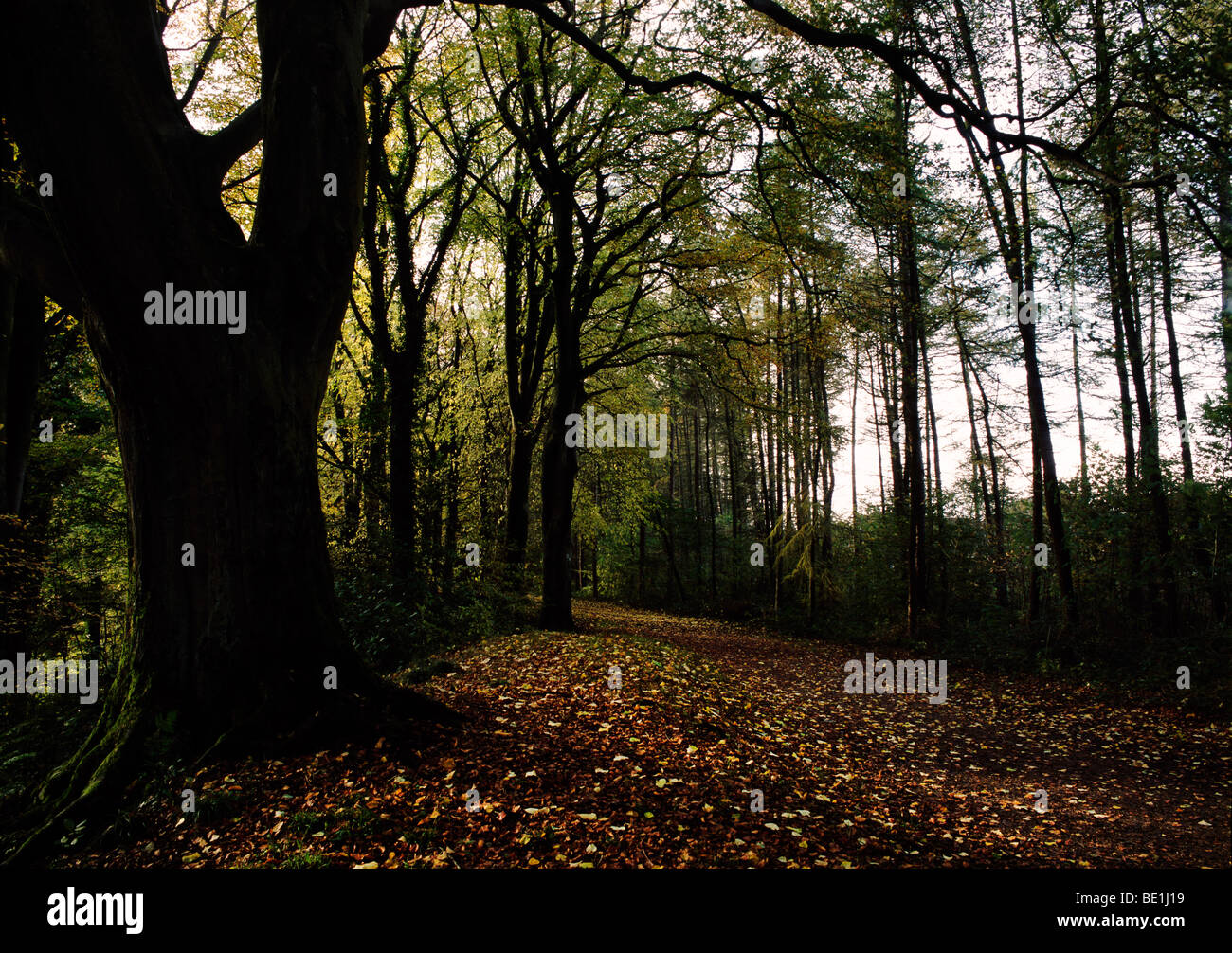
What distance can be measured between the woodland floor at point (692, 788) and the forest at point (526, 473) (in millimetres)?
39

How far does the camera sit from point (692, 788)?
4.08 meters

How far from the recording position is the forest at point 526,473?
366cm

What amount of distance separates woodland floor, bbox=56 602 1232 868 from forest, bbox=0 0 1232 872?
0.04 meters

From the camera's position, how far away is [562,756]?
445cm

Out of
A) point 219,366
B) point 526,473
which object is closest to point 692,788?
point 219,366

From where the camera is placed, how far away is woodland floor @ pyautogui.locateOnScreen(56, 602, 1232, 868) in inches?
130

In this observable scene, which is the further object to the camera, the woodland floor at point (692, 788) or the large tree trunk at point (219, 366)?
the large tree trunk at point (219, 366)

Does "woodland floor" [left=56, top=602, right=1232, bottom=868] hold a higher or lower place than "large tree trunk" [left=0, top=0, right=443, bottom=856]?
lower

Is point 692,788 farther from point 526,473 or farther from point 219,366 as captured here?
point 526,473

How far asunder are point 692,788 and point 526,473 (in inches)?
424
